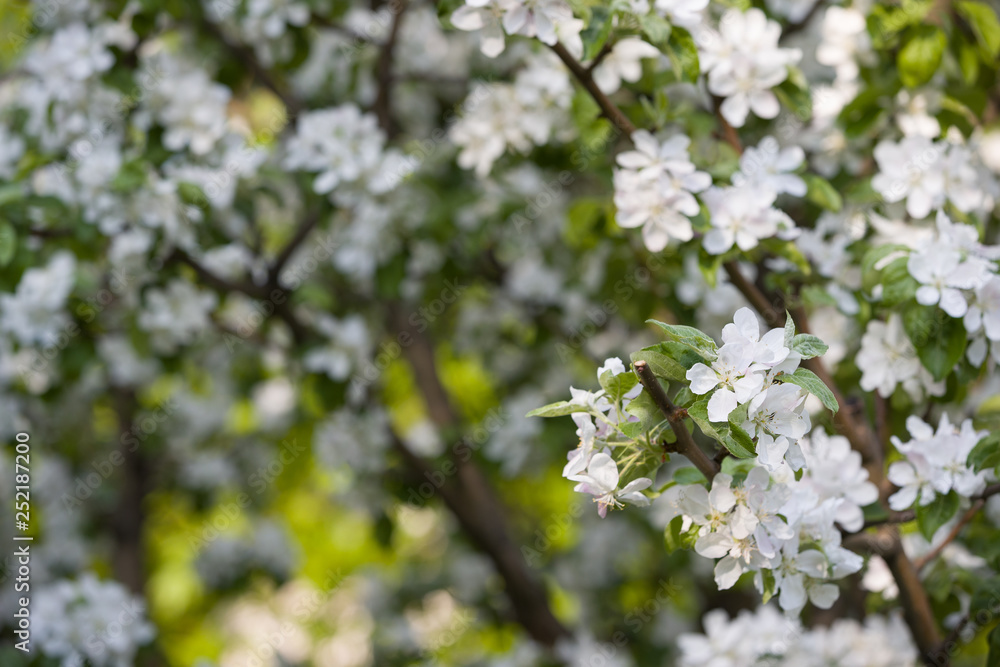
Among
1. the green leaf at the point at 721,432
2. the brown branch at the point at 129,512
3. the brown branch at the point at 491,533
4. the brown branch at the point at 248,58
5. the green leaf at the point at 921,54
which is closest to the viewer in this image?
the green leaf at the point at 721,432

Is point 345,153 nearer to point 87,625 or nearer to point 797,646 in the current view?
point 87,625

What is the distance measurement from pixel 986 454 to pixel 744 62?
0.81 m

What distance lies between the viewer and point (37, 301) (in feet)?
7.25

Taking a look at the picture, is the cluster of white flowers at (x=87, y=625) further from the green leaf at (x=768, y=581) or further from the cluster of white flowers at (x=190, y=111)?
the green leaf at (x=768, y=581)

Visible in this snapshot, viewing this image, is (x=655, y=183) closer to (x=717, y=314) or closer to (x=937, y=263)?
(x=937, y=263)

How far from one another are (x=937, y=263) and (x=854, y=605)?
1163 mm

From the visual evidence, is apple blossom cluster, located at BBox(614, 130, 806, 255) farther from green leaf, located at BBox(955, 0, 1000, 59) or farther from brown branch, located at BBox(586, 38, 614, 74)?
green leaf, located at BBox(955, 0, 1000, 59)

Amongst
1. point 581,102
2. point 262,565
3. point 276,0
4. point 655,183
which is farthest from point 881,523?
point 262,565

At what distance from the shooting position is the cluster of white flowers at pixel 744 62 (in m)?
1.64

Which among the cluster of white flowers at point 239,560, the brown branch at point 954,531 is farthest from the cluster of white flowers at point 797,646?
the cluster of white flowers at point 239,560

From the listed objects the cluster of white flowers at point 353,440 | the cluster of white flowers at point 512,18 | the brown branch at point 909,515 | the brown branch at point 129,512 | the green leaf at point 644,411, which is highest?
the cluster of white flowers at point 512,18

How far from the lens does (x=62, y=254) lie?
2.31 meters

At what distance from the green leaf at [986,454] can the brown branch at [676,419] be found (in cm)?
48

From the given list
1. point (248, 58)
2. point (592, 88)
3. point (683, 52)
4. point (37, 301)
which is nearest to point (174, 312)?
point (37, 301)
